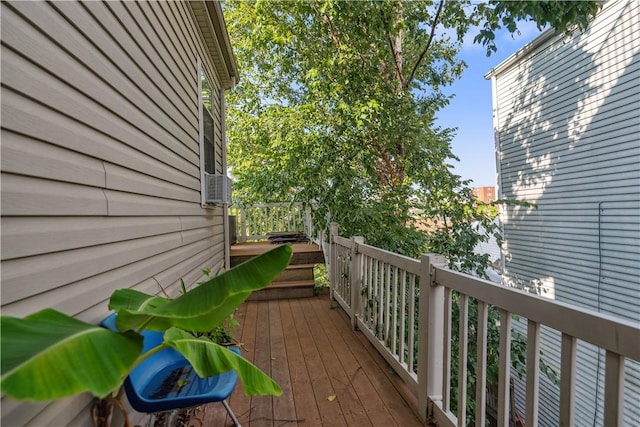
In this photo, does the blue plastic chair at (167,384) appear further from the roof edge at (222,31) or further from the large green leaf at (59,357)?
Result: the roof edge at (222,31)

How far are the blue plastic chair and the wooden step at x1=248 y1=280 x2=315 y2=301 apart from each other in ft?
10.0

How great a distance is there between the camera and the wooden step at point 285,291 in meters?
5.06

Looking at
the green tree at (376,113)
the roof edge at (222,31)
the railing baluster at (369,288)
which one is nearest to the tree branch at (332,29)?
the green tree at (376,113)

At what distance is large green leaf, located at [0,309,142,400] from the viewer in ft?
2.02

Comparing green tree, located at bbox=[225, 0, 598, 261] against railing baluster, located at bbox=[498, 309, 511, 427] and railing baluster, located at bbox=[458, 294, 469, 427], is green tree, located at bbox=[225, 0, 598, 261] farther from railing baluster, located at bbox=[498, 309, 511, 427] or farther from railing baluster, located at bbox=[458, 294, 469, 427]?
railing baluster, located at bbox=[498, 309, 511, 427]

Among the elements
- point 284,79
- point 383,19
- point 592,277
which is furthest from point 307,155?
point 284,79

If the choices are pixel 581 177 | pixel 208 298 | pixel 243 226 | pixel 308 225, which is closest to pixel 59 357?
pixel 208 298

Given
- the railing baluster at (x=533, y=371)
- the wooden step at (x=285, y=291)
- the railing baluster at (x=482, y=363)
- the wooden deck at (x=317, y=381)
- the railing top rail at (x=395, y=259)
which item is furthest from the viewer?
the wooden step at (x=285, y=291)

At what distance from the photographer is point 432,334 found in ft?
6.68

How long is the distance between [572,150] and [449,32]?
159 inches

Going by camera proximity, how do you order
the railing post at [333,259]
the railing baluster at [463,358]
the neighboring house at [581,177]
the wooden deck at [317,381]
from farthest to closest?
1. the neighboring house at [581,177]
2. the railing post at [333,259]
3. the wooden deck at [317,381]
4. the railing baluster at [463,358]

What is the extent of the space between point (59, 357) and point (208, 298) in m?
0.34

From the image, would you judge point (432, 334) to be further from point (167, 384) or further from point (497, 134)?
point (497, 134)

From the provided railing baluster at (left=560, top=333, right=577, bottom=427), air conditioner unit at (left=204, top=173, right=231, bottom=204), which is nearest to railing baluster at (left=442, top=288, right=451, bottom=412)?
railing baluster at (left=560, top=333, right=577, bottom=427)
